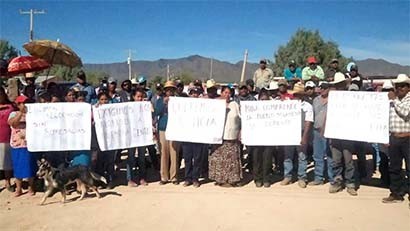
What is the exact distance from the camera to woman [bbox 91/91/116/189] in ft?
26.9

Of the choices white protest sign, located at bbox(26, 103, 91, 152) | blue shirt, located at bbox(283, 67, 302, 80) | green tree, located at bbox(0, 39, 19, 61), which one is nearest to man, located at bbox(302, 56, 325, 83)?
blue shirt, located at bbox(283, 67, 302, 80)

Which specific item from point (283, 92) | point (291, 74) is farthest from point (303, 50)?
point (283, 92)

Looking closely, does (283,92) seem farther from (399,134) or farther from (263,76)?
(263,76)

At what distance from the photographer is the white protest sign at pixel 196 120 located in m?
8.21

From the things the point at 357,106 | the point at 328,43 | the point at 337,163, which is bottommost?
the point at 337,163

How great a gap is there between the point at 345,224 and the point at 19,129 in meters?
5.88

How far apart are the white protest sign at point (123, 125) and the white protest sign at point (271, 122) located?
197cm

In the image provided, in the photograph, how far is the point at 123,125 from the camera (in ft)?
27.0

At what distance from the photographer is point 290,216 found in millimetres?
6375

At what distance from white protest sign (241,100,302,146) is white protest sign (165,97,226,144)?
1.64ft

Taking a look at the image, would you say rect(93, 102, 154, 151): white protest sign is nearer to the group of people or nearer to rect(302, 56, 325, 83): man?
the group of people

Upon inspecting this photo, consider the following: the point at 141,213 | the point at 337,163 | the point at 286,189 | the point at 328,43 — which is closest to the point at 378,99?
the point at 337,163

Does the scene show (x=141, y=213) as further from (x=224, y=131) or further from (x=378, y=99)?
(x=378, y=99)

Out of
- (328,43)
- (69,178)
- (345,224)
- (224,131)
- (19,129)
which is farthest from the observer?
(328,43)
